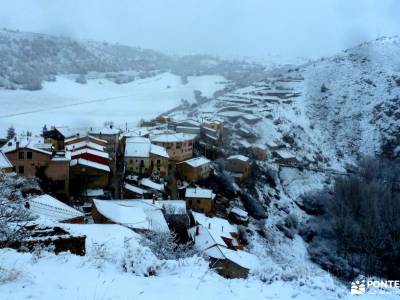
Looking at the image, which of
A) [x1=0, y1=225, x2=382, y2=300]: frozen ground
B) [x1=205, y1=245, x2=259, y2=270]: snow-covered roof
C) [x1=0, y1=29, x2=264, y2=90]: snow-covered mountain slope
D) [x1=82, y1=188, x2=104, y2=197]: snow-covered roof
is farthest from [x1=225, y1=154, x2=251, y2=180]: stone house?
[x1=0, y1=29, x2=264, y2=90]: snow-covered mountain slope

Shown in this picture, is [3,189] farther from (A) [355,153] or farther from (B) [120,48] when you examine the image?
(B) [120,48]

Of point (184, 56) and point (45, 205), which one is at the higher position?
point (184, 56)

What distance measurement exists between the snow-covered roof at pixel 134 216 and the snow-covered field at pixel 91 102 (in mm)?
26008

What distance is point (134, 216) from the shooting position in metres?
19.6

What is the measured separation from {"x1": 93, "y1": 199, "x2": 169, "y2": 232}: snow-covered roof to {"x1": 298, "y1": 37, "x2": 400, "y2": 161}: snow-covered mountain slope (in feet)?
125

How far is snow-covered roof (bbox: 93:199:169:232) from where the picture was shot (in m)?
18.7

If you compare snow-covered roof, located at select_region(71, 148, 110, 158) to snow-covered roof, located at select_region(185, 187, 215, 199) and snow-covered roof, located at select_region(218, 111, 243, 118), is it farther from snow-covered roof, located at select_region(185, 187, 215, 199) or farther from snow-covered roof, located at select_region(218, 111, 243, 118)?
snow-covered roof, located at select_region(218, 111, 243, 118)

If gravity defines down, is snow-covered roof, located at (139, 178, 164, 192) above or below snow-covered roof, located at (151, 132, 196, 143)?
below

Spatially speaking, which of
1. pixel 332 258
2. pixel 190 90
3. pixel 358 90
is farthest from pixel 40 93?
pixel 332 258

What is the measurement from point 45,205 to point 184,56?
→ 158 meters

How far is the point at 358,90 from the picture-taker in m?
68.5

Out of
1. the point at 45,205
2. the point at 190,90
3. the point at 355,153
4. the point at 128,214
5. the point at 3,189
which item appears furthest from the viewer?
the point at 190,90

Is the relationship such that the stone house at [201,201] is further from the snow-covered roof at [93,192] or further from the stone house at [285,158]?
the stone house at [285,158]

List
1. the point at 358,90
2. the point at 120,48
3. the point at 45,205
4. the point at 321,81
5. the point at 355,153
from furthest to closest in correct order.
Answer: the point at 120,48, the point at 321,81, the point at 358,90, the point at 355,153, the point at 45,205
